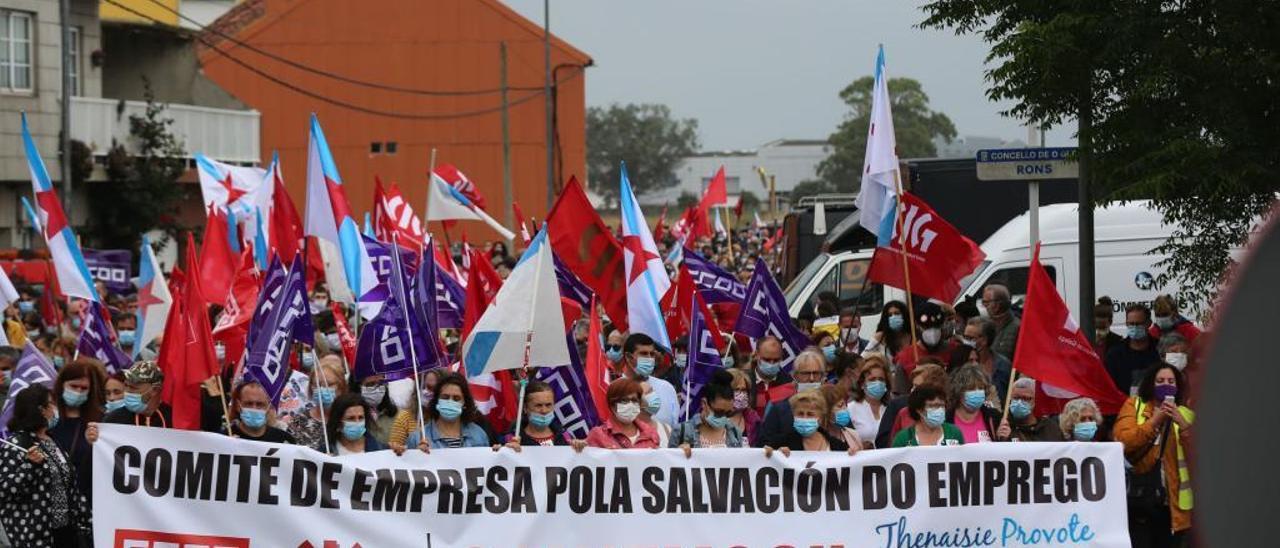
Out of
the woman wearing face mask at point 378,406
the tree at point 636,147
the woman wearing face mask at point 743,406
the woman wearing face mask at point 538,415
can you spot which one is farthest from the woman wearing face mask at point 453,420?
the tree at point 636,147

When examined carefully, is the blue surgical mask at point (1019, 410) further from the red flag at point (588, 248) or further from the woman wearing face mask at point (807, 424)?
the red flag at point (588, 248)

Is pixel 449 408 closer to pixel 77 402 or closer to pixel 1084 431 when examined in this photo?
pixel 77 402

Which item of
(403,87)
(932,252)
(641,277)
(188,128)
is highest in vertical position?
(403,87)

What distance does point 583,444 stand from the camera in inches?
323

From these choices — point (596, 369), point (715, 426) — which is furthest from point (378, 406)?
point (715, 426)

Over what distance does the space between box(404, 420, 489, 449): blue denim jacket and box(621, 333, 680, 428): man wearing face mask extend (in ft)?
4.07

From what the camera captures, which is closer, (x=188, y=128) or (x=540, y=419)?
(x=540, y=419)

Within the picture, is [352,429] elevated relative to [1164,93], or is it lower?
lower

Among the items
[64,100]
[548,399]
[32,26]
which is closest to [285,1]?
[32,26]

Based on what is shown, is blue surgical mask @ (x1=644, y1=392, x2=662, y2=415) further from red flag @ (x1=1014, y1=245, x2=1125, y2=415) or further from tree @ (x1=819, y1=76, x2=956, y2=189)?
tree @ (x1=819, y1=76, x2=956, y2=189)

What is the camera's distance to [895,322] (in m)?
13.7

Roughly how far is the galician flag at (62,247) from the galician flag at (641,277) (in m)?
4.58

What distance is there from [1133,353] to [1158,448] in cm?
394

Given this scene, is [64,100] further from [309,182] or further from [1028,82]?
[1028,82]
